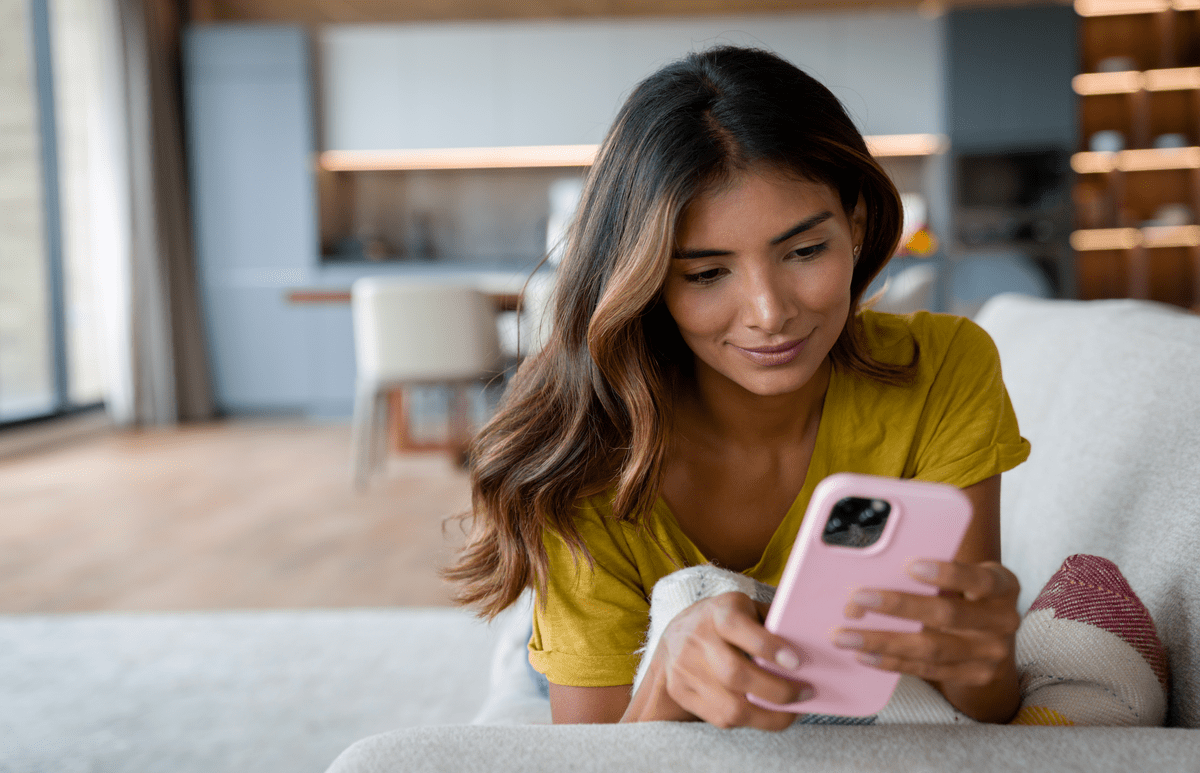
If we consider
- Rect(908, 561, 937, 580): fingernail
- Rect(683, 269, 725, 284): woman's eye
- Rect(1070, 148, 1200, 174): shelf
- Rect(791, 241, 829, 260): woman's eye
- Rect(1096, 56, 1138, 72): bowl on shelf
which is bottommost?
Rect(908, 561, 937, 580): fingernail

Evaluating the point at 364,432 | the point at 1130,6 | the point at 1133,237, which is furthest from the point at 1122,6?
the point at 364,432

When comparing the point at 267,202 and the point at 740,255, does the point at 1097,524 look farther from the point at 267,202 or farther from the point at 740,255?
the point at 267,202

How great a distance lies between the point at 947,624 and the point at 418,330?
3.39 metres

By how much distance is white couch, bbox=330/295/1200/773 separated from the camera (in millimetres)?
505

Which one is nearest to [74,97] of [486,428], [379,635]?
[379,635]

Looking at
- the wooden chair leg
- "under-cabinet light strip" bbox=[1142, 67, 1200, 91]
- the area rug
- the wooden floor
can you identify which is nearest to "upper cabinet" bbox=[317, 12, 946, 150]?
"under-cabinet light strip" bbox=[1142, 67, 1200, 91]

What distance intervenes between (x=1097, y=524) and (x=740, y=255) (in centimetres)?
45

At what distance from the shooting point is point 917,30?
559 cm

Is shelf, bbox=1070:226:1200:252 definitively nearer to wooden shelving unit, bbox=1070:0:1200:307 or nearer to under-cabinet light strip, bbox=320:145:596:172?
wooden shelving unit, bbox=1070:0:1200:307

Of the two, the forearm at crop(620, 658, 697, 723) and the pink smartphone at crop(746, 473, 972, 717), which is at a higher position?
the pink smartphone at crop(746, 473, 972, 717)

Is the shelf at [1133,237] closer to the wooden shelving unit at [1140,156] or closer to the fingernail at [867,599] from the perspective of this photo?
the wooden shelving unit at [1140,156]

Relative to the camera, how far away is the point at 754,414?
3.08 feet

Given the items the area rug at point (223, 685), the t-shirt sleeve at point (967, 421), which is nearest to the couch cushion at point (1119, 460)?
the t-shirt sleeve at point (967, 421)

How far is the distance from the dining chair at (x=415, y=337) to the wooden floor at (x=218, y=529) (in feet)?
1.27
